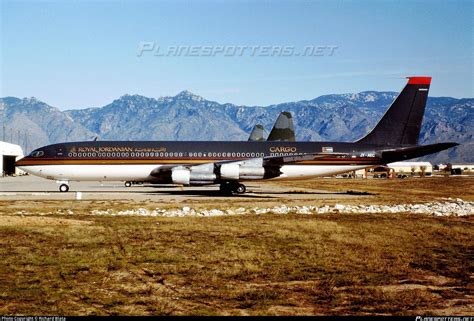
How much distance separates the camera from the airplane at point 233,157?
142 feet

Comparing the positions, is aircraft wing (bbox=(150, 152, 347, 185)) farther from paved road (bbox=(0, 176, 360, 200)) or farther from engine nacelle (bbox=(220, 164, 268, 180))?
paved road (bbox=(0, 176, 360, 200))

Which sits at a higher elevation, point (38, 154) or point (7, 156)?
point (7, 156)

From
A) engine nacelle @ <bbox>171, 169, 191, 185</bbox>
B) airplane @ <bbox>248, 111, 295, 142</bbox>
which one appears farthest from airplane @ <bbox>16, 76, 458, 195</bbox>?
airplane @ <bbox>248, 111, 295, 142</bbox>

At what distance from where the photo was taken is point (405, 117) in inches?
1821

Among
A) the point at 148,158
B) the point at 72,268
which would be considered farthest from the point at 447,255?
the point at 148,158

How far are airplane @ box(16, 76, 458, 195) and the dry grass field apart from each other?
2014 centimetres

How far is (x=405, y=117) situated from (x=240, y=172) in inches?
636

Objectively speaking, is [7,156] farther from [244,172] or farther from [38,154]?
[244,172]

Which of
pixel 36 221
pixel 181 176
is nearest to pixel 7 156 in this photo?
pixel 181 176

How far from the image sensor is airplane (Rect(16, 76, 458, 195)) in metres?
43.3

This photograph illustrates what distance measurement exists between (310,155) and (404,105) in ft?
33.5

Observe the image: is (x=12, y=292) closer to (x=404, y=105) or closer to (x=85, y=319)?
(x=85, y=319)

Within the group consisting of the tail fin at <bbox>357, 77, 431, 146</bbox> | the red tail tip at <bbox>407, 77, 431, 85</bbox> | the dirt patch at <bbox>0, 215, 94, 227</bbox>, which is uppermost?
the red tail tip at <bbox>407, 77, 431, 85</bbox>

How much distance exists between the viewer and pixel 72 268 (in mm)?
13031
